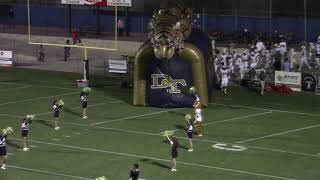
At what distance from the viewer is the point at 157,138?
32312 mm

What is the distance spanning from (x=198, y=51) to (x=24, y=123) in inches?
389

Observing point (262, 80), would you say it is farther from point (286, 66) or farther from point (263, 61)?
point (263, 61)

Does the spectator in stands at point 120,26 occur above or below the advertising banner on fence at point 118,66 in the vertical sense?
above

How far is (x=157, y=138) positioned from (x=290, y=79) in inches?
494

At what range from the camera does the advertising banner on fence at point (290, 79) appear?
42656 millimetres

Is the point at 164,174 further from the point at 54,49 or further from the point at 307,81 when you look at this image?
the point at 54,49

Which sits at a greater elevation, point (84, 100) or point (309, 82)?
point (309, 82)

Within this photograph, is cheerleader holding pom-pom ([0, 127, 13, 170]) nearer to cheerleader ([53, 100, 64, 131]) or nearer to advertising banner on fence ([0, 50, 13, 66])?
cheerleader ([53, 100, 64, 131])

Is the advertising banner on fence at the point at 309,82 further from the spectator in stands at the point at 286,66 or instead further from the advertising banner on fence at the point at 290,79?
the spectator in stands at the point at 286,66

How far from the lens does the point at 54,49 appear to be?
61.1 metres

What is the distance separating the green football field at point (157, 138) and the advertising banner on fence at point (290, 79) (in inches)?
37.8

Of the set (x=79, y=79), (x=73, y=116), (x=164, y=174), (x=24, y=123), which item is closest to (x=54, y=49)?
(x=79, y=79)

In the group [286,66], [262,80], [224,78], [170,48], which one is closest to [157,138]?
[170,48]

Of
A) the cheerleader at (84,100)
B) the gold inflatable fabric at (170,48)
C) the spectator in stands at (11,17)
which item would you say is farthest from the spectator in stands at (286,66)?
the spectator in stands at (11,17)
